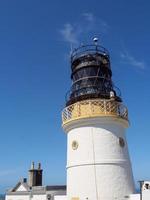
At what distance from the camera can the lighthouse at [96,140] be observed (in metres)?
15.4

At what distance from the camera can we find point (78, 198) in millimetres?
15672

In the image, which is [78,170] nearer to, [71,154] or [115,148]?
[71,154]

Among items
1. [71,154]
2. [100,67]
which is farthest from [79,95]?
[71,154]

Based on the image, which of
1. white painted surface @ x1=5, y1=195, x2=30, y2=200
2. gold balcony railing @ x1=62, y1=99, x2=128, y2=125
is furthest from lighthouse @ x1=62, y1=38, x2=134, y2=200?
white painted surface @ x1=5, y1=195, x2=30, y2=200

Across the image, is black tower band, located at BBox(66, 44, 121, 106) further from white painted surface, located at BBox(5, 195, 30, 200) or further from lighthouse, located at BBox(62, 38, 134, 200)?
white painted surface, located at BBox(5, 195, 30, 200)

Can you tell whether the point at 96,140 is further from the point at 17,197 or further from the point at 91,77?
the point at 17,197

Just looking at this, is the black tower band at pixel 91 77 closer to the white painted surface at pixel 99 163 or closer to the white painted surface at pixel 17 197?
the white painted surface at pixel 99 163

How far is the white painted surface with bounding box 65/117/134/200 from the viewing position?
15305mm

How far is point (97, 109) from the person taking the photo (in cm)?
1600

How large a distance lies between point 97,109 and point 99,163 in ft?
9.62

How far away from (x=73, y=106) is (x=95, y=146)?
8.65ft

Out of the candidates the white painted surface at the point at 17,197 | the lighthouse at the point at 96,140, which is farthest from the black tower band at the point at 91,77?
the white painted surface at the point at 17,197

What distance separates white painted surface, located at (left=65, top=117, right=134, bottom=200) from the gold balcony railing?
0.30 m

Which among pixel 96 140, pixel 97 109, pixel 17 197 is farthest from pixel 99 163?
pixel 17 197
